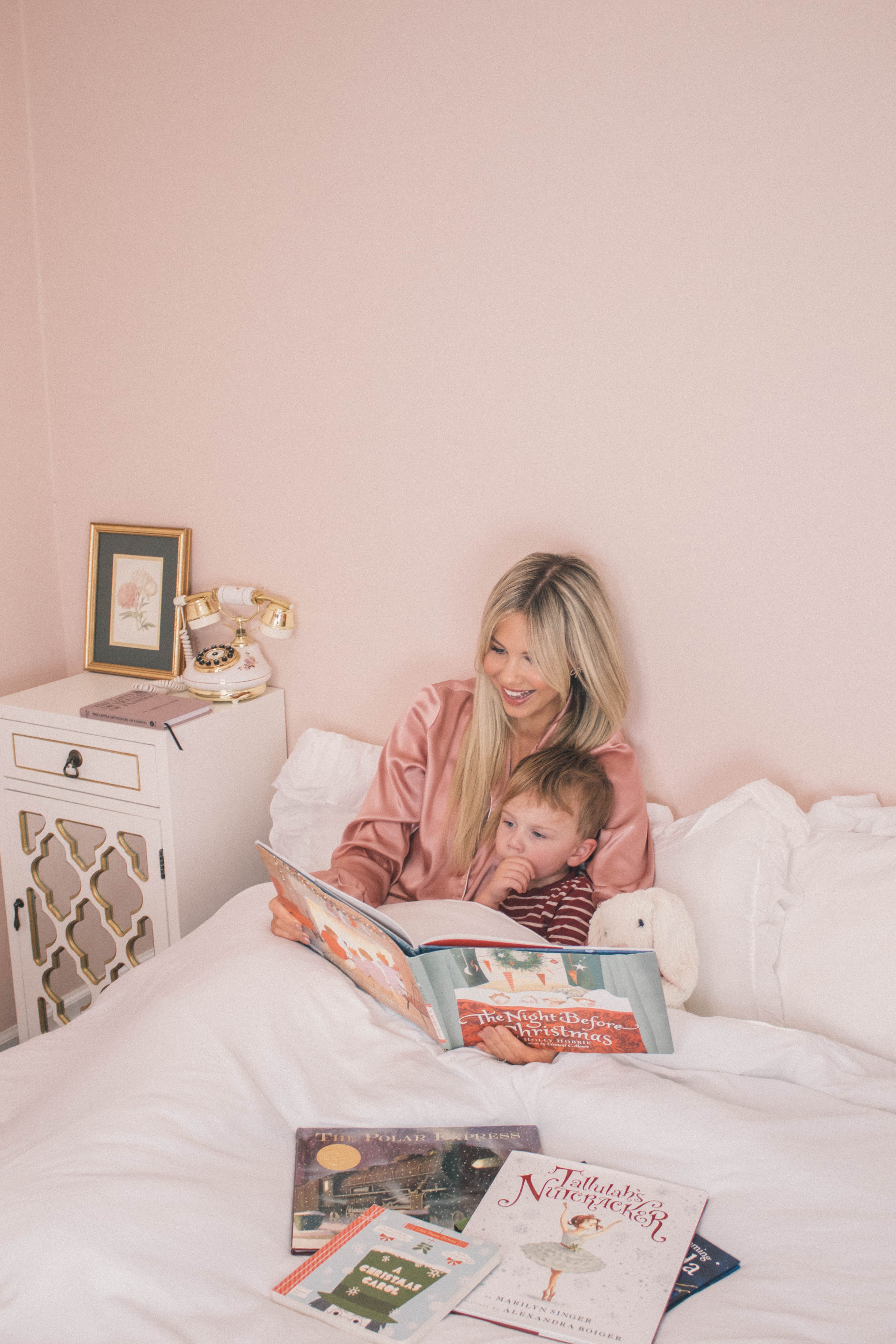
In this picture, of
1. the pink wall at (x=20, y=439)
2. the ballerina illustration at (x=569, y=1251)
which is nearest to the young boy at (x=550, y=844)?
the ballerina illustration at (x=569, y=1251)

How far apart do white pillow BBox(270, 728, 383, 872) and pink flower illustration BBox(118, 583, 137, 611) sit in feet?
1.70

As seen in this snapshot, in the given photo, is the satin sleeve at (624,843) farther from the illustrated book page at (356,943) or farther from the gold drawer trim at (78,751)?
the gold drawer trim at (78,751)

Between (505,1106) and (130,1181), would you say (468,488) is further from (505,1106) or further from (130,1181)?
(130,1181)

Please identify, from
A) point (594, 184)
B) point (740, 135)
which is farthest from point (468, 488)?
point (740, 135)

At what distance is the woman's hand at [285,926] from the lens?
1383 millimetres

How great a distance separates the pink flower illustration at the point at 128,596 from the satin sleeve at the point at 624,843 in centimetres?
111

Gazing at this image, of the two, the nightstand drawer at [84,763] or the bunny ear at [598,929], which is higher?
the nightstand drawer at [84,763]

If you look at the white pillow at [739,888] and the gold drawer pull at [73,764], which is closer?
the white pillow at [739,888]

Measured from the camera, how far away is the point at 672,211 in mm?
1510

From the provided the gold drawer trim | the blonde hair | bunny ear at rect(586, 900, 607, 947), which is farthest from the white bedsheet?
the gold drawer trim

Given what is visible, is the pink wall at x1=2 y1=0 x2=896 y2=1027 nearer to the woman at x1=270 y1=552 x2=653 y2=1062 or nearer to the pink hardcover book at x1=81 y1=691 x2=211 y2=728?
the woman at x1=270 y1=552 x2=653 y2=1062

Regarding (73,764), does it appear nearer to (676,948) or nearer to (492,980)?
(492,980)

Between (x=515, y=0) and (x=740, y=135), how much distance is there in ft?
1.43

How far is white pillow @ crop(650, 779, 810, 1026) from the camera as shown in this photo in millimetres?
1374
